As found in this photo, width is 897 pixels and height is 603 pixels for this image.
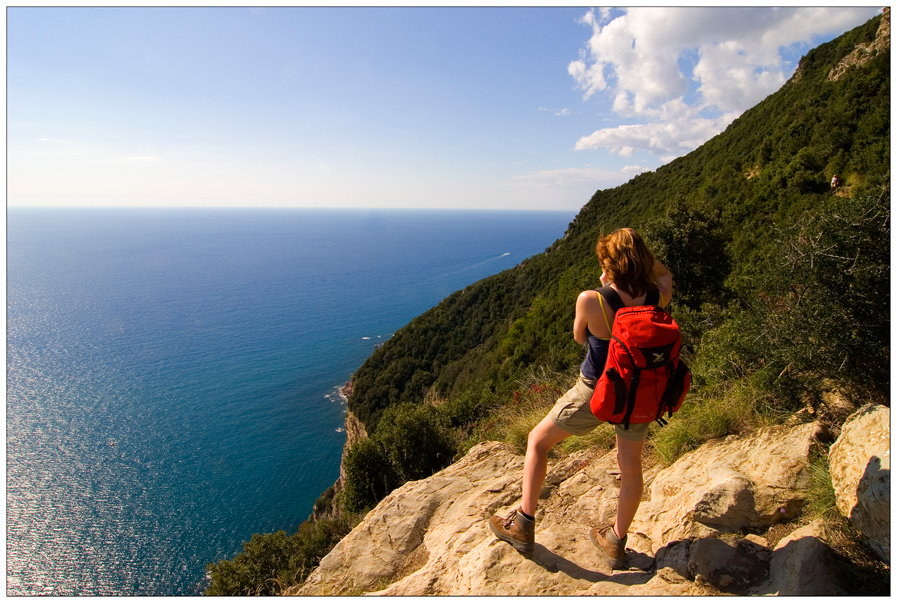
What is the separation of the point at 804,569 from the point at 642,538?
923 mm

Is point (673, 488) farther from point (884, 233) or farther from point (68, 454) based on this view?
point (68, 454)

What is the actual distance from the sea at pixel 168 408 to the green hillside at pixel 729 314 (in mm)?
8960

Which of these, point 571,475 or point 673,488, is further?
point 571,475

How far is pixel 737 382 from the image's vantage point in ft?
12.9

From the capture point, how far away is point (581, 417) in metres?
2.57

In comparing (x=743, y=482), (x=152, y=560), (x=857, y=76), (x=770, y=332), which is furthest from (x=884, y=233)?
(x=152, y=560)

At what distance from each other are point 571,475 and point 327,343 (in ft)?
198

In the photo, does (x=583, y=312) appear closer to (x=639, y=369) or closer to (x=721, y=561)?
(x=639, y=369)

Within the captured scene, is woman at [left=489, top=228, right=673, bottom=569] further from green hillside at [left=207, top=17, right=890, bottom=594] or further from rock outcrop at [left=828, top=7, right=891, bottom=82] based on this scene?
rock outcrop at [left=828, top=7, right=891, bottom=82]

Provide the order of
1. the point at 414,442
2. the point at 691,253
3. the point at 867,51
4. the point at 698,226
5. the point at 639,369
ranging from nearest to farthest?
the point at 639,369, the point at 698,226, the point at 691,253, the point at 414,442, the point at 867,51

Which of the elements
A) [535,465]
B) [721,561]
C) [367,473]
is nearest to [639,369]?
[535,465]

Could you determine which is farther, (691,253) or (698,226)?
(691,253)

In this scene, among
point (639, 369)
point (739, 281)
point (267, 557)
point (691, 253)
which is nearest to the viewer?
point (639, 369)

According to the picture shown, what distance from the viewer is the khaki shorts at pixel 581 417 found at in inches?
98.3
